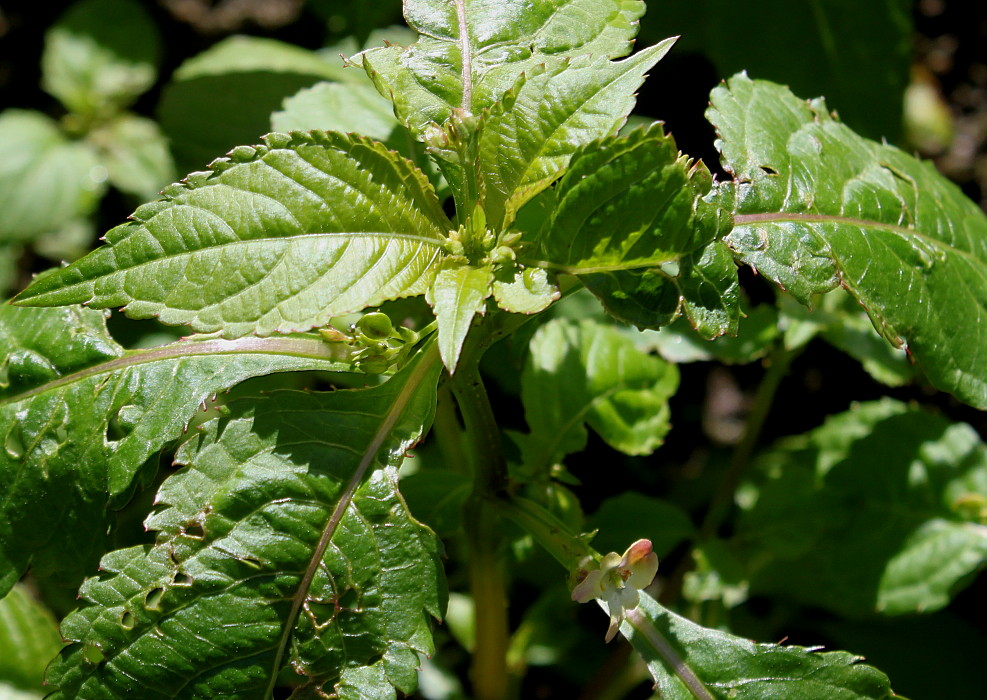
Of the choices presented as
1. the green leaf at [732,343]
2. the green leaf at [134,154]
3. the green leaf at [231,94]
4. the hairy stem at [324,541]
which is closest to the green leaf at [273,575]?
the hairy stem at [324,541]

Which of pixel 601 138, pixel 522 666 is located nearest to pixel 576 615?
pixel 522 666

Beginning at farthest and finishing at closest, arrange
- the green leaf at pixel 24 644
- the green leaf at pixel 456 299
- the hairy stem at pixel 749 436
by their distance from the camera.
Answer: the hairy stem at pixel 749 436, the green leaf at pixel 24 644, the green leaf at pixel 456 299

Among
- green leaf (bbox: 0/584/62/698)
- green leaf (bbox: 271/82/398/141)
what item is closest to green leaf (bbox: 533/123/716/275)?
green leaf (bbox: 271/82/398/141)

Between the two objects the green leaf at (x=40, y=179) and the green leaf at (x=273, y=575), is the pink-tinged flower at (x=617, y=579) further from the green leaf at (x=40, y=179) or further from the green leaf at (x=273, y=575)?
the green leaf at (x=40, y=179)

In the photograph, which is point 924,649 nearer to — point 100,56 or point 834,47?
point 834,47

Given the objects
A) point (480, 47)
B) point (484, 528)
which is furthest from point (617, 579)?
point (480, 47)

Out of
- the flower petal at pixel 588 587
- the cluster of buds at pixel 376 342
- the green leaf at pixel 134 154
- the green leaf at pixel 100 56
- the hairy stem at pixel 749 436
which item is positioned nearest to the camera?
the flower petal at pixel 588 587

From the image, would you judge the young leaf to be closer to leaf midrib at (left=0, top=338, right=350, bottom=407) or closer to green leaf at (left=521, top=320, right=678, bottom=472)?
leaf midrib at (left=0, top=338, right=350, bottom=407)
